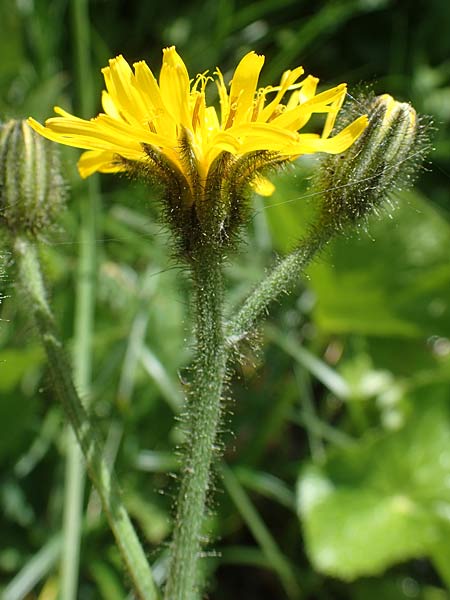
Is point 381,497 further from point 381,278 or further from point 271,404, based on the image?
point 381,278

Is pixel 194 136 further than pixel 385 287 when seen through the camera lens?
No

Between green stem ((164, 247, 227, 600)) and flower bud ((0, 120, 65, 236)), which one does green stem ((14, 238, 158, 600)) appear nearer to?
green stem ((164, 247, 227, 600))

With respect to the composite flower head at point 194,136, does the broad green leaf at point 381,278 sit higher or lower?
lower

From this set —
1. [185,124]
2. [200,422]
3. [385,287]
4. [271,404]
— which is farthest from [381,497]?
[185,124]

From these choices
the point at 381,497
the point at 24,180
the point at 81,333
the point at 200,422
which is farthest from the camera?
the point at 381,497

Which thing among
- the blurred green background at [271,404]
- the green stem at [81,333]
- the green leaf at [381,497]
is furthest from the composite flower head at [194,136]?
→ the green leaf at [381,497]

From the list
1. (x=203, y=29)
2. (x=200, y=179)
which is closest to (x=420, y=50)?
(x=203, y=29)

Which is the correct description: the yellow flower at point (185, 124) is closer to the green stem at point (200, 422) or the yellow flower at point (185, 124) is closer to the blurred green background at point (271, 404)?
the green stem at point (200, 422)

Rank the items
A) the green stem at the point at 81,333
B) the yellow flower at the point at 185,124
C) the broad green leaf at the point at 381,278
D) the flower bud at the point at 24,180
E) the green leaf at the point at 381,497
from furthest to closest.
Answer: the broad green leaf at the point at 381,278 → the green leaf at the point at 381,497 → the green stem at the point at 81,333 → the flower bud at the point at 24,180 → the yellow flower at the point at 185,124
